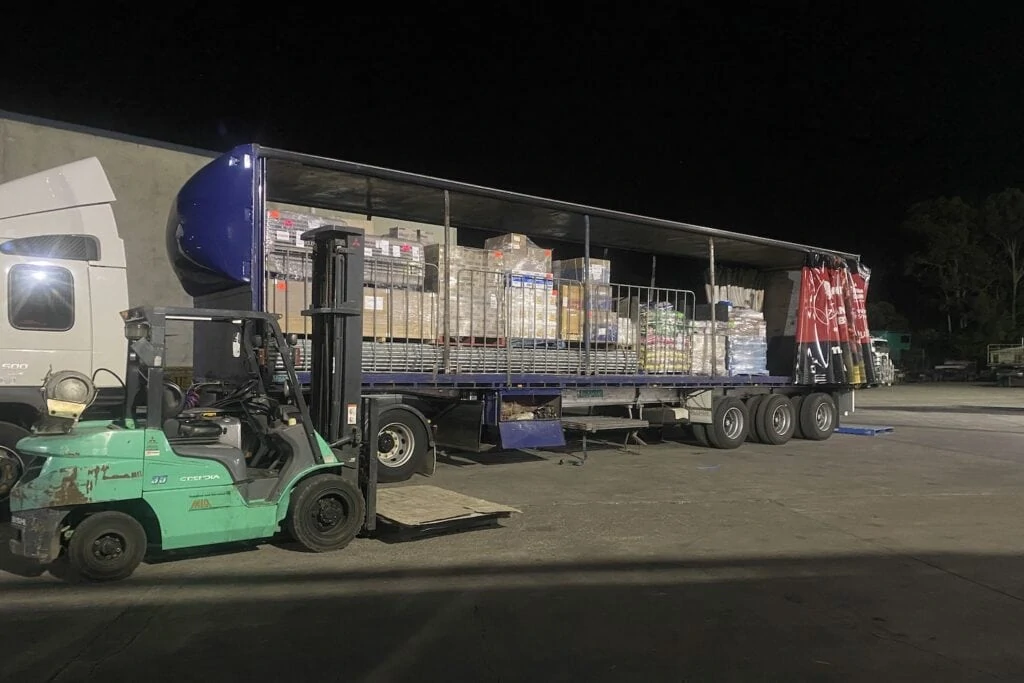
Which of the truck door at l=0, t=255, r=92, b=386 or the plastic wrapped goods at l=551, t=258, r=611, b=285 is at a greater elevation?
the plastic wrapped goods at l=551, t=258, r=611, b=285

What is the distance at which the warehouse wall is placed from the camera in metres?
12.1

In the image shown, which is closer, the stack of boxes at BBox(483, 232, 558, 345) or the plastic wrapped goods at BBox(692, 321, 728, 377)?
the stack of boxes at BBox(483, 232, 558, 345)

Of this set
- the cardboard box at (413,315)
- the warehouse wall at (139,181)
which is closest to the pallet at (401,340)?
the cardboard box at (413,315)

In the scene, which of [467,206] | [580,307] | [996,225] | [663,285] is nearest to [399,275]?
[467,206]

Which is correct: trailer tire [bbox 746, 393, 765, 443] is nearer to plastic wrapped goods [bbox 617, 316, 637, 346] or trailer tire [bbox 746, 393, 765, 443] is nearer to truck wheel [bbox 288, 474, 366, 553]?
plastic wrapped goods [bbox 617, 316, 637, 346]

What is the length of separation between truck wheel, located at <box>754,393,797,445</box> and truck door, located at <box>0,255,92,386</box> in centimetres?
1132

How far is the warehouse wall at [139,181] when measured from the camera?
39.7ft

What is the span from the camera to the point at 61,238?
26.0ft

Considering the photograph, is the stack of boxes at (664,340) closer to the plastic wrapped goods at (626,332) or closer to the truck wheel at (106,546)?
the plastic wrapped goods at (626,332)

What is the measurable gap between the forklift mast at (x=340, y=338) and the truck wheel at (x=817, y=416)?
1100 centimetres

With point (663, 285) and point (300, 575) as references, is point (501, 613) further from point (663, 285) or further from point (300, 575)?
point (663, 285)

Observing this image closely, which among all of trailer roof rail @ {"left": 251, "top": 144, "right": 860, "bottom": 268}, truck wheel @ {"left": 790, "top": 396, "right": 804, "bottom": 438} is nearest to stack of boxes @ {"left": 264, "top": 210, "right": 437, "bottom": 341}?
trailer roof rail @ {"left": 251, "top": 144, "right": 860, "bottom": 268}

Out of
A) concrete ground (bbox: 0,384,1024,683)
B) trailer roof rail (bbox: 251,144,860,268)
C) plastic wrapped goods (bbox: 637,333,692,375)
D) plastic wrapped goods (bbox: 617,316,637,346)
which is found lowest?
concrete ground (bbox: 0,384,1024,683)

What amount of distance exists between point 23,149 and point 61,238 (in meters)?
5.31
